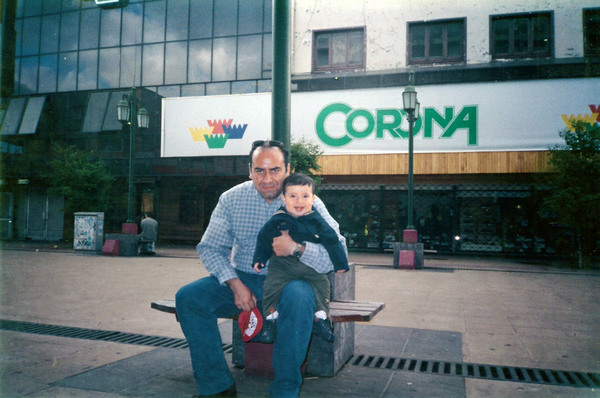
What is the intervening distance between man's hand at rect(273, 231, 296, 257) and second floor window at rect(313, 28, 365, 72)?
1622cm

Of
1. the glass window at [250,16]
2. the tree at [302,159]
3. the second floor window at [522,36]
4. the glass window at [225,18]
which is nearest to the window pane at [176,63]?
the glass window at [225,18]

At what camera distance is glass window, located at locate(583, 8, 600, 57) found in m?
15.8

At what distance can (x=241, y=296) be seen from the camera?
3.01 meters

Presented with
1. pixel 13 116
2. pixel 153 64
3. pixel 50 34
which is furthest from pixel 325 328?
pixel 13 116

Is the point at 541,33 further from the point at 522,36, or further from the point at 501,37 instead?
the point at 501,37

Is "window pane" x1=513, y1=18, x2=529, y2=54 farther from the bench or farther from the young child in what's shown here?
the young child

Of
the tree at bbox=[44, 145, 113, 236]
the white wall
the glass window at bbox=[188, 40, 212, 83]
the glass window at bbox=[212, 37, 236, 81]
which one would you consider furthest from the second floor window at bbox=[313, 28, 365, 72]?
the tree at bbox=[44, 145, 113, 236]

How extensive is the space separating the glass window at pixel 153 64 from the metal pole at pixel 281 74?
19.0m

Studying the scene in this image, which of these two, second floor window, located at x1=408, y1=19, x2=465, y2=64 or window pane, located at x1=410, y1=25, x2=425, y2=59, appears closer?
second floor window, located at x1=408, y1=19, x2=465, y2=64

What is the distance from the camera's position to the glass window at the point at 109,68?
22016 millimetres

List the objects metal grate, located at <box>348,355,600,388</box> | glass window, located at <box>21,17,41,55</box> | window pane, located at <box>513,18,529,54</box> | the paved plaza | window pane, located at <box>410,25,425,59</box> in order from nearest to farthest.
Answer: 1. the paved plaza
2. metal grate, located at <box>348,355,600,388</box>
3. window pane, located at <box>513,18,529,54</box>
4. window pane, located at <box>410,25,425,59</box>
5. glass window, located at <box>21,17,41,55</box>

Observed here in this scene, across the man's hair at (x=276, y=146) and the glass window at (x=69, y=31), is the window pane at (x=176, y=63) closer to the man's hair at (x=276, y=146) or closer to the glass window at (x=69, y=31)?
the glass window at (x=69, y=31)

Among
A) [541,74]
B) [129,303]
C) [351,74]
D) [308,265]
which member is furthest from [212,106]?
[308,265]

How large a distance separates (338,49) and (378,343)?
15819 millimetres
